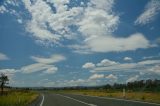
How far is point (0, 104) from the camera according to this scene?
26422mm

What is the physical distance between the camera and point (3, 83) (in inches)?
3285

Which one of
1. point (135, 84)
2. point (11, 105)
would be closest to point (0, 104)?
point (11, 105)

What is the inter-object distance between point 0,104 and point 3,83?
58.7 meters

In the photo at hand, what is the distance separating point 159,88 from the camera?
77.1 m

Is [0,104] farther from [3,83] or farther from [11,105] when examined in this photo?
[3,83]

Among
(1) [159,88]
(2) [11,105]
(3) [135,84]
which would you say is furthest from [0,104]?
(3) [135,84]

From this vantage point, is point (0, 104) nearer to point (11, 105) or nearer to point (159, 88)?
point (11, 105)

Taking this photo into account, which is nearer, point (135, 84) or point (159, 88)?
point (159, 88)

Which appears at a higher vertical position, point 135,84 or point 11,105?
point 135,84

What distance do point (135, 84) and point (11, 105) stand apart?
458 ft

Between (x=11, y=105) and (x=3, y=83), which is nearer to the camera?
(x=11, y=105)

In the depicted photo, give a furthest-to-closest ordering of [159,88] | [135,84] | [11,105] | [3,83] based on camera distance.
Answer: [135,84]
[3,83]
[159,88]
[11,105]

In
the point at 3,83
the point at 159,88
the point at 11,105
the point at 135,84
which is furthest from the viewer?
the point at 135,84

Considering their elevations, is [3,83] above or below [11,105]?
above
